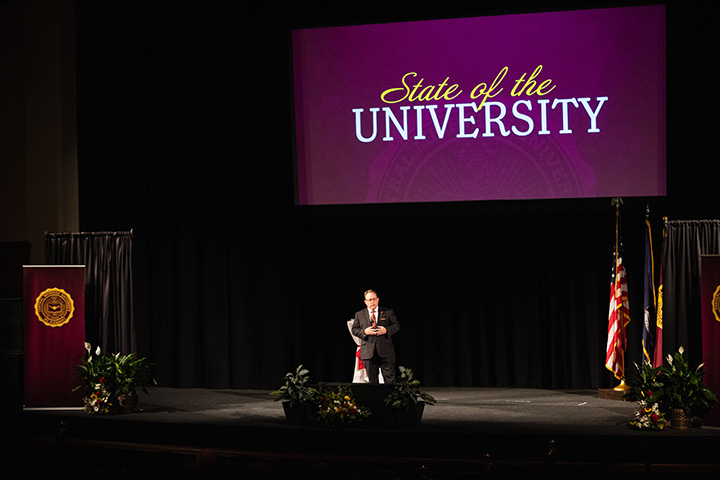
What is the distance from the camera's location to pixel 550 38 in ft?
33.2

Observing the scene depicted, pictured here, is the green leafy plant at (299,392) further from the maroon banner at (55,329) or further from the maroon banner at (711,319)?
the maroon banner at (711,319)

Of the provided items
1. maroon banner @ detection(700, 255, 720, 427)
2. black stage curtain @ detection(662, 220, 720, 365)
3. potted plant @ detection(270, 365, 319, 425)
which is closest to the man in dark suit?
potted plant @ detection(270, 365, 319, 425)

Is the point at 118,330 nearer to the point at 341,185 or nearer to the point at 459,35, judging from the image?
the point at 341,185

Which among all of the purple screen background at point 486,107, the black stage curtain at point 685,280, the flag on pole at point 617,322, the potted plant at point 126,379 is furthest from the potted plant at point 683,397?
the potted plant at point 126,379

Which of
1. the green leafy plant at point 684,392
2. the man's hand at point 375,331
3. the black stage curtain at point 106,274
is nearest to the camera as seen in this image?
the green leafy plant at point 684,392

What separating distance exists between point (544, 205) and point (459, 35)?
7.18 ft

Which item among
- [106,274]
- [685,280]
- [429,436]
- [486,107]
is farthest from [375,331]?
[106,274]

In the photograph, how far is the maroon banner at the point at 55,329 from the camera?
9.38m

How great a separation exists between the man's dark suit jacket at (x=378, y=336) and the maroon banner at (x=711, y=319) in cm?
315

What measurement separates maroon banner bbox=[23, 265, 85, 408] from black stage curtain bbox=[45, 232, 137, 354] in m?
0.90

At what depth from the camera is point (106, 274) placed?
10.6 meters

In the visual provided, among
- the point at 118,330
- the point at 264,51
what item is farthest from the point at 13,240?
the point at 264,51

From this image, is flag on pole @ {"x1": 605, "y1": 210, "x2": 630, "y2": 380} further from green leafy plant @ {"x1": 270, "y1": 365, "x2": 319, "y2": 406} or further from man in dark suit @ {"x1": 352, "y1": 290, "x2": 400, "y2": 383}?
green leafy plant @ {"x1": 270, "y1": 365, "x2": 319, "y2": 406}

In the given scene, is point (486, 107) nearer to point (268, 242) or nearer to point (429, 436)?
point (268, 242)
